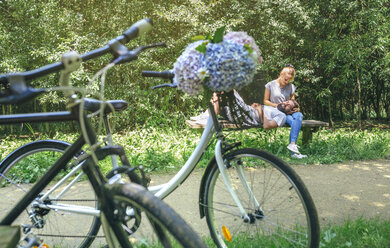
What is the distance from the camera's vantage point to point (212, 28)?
7.31m

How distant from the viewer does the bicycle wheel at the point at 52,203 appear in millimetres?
1791

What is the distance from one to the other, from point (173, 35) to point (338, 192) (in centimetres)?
567

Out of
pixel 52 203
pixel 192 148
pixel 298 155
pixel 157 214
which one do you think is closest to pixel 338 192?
pixel 298 155

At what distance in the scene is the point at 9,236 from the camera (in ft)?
4.10

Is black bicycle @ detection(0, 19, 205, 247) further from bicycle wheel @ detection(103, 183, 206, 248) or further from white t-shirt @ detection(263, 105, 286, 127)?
white t-shirt @ detection(263, 105, 286, 127)

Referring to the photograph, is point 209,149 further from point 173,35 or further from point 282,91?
point 173,35

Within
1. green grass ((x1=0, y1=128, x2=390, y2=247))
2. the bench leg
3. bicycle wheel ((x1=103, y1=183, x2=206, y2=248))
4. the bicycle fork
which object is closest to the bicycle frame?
the bicycle fork

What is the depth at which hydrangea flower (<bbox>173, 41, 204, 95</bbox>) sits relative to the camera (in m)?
1.78

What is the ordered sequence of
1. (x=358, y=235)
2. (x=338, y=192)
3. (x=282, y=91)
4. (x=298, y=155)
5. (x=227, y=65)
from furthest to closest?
(x=282, y=91)
(x=298, y=155)
(x=338, y=192)
(x=358, y=235)
(x=227, y=65)

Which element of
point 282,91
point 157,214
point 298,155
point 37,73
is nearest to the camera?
point 157,214

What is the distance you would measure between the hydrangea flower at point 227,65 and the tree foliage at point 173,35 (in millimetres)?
4904

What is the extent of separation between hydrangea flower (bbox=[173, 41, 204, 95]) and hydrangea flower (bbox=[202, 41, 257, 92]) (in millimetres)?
47

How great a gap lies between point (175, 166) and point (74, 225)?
6.48 ft

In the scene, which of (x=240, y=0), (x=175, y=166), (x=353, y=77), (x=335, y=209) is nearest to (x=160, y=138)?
(x=175, y=166)
